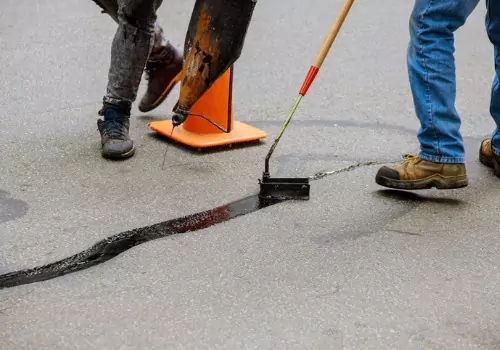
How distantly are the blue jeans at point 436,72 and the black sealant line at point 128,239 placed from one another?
0.77 metres

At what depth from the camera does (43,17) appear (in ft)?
28.7

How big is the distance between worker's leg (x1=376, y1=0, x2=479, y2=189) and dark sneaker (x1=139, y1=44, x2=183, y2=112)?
1703 mm

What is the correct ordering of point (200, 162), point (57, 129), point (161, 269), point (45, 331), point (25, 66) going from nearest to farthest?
point (45, 331) < point (161, 269) < point (200, 162) < point (57, 129) < point (25, 66)

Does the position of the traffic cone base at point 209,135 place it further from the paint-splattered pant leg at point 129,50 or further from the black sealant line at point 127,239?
the black sealant line at point 127,239

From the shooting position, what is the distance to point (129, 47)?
197 inches

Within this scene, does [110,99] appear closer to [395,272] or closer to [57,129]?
[57,129]

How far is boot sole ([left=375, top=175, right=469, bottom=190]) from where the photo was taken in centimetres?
437

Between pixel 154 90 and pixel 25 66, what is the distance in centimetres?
171

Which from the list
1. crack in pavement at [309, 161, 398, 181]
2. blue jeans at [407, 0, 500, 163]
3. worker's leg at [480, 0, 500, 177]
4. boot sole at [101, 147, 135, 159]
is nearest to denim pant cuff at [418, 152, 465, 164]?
blue jeans at [407, 0, 500, 163]

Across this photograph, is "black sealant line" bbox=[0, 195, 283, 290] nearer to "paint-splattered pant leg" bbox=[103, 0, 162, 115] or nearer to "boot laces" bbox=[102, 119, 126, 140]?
"boot laces" bbox=[102, 119, 126, 140]

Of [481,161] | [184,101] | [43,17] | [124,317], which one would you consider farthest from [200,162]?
[43,17]

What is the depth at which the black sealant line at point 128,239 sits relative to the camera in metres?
3.42

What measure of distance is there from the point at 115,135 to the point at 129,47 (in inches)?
18.6

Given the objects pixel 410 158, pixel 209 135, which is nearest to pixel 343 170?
pixel 410 158
